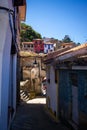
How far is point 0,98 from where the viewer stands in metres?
5.37

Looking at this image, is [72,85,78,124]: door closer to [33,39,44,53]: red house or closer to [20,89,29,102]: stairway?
[20,89,29,102]: stairway

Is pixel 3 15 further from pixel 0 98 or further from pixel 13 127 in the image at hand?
pixel 13 127

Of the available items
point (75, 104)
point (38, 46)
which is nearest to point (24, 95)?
point (75, 104)

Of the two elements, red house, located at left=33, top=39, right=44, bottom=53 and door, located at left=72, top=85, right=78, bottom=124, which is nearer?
door, located at left=72, top=85, right=78, bottom=124

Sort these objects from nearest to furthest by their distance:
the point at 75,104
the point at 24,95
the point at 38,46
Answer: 1. the point at 75,104
2. the point at 24,95
3. the point at 38,46

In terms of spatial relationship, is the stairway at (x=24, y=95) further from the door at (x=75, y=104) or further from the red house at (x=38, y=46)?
the red house at (x=38, y=46)

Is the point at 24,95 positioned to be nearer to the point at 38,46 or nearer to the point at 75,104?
the point at 75,104

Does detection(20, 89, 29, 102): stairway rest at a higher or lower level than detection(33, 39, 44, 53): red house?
lower

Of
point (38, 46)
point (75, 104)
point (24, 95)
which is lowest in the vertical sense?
point (24, 95)

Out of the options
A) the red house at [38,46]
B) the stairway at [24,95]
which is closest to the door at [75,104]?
the stairway at [24,95]

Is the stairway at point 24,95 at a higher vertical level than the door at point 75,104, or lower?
lower

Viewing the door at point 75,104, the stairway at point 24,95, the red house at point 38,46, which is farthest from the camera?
the red house at point 38,46

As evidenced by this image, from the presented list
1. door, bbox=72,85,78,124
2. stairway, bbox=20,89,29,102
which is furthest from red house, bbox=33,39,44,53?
door, bbox=72,85,78,124

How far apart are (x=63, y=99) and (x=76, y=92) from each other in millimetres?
2125
